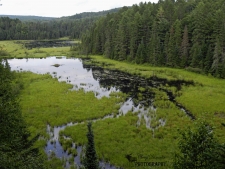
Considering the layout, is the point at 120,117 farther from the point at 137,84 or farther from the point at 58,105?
the point at 137,84

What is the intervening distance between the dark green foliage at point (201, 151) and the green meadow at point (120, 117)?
1.61 m

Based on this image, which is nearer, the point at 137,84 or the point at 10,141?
the point at 10,141

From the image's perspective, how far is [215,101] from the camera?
133 ft

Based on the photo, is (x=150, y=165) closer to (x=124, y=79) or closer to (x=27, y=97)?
(x=27, y=97)

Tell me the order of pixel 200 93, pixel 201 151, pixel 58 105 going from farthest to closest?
pixel 200 93 → pixel 58 105 → pixel 201 151

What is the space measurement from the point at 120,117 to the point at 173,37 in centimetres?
4907

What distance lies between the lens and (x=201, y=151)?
1237cm

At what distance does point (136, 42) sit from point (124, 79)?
32.1 metres

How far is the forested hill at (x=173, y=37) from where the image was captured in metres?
62.9

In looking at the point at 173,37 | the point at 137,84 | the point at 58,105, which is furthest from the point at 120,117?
the point at 173,37

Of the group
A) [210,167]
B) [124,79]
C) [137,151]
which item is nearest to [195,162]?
[210,167]

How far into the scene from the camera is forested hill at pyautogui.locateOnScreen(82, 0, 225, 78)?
62.9 metres

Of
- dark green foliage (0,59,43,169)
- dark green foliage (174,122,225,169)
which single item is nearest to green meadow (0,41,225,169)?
dark green foliage (174,122,225,169)

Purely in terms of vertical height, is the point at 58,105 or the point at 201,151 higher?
the point at 201,151
